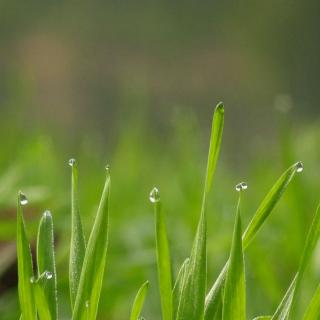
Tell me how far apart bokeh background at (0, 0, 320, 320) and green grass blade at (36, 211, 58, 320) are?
103 millimetres

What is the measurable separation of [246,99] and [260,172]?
204 centimetres

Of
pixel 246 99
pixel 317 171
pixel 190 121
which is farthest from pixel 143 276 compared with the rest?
pixel 246 99

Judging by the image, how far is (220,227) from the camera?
539 millimetres

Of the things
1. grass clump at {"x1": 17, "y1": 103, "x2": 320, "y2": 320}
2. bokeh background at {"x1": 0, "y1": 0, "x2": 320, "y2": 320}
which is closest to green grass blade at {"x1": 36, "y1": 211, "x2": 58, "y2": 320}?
grass clump at {"x1": 17, "y1": 103, "x2": 320, "y2": 320}

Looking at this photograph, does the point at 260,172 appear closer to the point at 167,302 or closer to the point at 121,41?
the point at 167,302

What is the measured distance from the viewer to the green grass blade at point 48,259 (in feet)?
0.67

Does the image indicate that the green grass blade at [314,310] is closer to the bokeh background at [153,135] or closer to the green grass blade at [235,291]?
the green grass blade at [235,291]

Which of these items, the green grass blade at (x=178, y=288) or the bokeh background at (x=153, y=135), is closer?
the green grass blade at (x=178, y=288)

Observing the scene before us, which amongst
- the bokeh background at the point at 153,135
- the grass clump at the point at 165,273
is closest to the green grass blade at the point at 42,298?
the grass clump at the point at 165,273

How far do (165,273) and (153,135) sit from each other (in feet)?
3.30

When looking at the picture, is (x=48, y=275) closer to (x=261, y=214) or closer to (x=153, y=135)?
(x=261, y=214)

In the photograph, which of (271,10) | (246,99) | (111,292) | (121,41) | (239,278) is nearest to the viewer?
(239,278)

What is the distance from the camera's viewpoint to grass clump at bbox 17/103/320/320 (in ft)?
0.62

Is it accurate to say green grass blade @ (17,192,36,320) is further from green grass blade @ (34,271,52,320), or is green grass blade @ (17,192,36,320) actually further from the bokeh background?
the bokeh background
